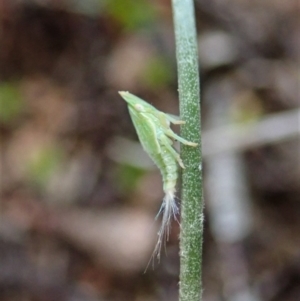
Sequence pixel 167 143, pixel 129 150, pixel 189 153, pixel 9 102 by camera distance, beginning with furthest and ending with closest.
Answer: pixel 9 102, pixel 129 150, pixel 167 143, pixel 189 153

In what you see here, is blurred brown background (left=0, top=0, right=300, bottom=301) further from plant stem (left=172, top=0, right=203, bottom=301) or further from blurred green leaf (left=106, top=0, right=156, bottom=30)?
plant stem (left=172, top=0, right=203, bottom=301)

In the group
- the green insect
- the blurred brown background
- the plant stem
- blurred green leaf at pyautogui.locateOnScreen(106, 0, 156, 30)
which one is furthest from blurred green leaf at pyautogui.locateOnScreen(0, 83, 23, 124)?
the plant stem

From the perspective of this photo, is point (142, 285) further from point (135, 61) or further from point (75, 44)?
point (75, 44)

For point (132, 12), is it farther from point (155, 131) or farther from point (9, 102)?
point (155, 131)

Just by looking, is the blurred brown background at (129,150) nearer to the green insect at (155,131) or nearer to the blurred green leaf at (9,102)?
the blurred green leaf at (9,102)

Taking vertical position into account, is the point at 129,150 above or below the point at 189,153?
below

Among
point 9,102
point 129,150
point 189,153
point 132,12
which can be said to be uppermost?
point 132,12

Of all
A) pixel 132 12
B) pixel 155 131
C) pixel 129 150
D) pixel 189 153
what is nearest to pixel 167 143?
pixel 155 131
